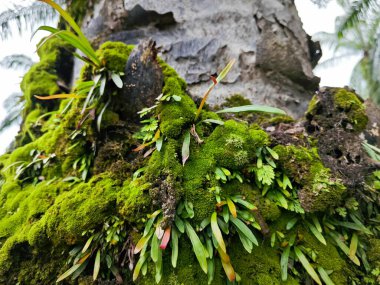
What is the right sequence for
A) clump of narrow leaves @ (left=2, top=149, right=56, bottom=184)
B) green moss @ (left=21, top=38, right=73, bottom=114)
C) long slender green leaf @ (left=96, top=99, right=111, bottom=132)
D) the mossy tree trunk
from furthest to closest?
green moss @ (left=21, top=38, right=73, bottom=114) < clump of narrow leaves @ (left=2, top=149, right=56, bottom=184) < long slender green leaf @ (left=96, top=99, right=111, bottom=132) < the mossy tree trunk

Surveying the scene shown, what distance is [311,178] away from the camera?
1.38 m

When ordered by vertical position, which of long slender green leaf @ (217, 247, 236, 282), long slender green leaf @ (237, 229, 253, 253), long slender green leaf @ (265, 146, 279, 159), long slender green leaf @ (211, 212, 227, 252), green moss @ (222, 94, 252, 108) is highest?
green moss @ (222, 94, 252, 108)

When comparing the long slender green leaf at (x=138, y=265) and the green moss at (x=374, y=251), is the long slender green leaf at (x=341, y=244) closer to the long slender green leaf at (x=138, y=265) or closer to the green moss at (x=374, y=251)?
Answer: the green moss at (x=374, y=251)

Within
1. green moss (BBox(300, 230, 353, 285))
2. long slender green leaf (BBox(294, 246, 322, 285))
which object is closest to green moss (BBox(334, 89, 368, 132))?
green moss (BBox(300, 230, 353, 285))

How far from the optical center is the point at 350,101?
1642 millimetres

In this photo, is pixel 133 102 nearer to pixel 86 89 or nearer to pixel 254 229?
pixel 86 89

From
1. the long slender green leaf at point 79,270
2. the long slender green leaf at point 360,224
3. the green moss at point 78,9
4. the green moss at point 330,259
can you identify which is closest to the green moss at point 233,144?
the green moss at point 330,259

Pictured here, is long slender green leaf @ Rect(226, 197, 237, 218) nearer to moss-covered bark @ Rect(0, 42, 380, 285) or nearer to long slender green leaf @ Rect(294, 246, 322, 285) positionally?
moss-covered bark @ Rect(0, 42, 380, 285)

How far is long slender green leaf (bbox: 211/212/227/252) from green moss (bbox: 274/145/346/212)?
0.47m

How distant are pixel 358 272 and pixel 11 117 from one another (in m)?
5.24

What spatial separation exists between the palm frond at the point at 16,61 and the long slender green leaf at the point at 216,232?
5.26 meters

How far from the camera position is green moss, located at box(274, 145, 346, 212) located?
1314mm

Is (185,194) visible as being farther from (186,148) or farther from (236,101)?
(236,101)

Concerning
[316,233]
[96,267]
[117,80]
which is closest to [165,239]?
[96,267]
